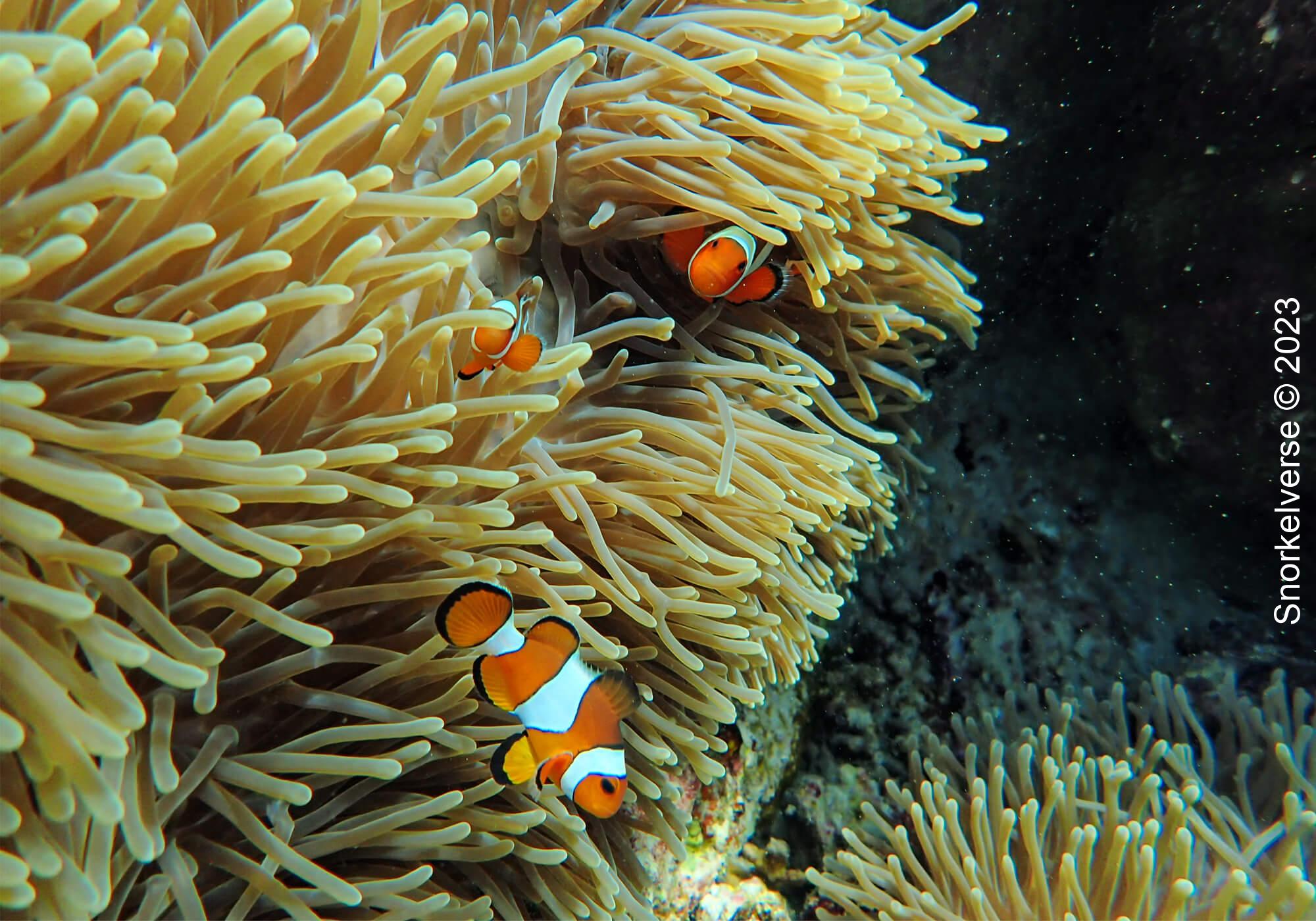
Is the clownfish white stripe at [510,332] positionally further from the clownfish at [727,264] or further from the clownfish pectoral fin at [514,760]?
the clownfish pectoral fin at [514,760]

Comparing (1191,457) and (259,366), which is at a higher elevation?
(1191,457)

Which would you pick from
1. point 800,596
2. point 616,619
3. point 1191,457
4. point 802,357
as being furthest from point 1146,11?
point 616,619

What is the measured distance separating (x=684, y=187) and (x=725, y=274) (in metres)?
0.17

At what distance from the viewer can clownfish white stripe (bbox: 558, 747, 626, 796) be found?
1063 millimetres

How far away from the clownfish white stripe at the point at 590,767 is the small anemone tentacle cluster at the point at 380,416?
0.62 ft

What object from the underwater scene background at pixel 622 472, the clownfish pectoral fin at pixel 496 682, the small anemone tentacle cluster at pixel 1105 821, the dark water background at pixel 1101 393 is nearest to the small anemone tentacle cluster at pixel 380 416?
the underwater scene background at pixel 622 472

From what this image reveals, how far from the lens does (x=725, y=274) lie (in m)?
1.44

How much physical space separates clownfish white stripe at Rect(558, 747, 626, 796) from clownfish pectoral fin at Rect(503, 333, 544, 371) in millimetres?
575

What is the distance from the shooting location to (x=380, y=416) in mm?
1114

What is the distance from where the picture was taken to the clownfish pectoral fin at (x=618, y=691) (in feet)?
3.63

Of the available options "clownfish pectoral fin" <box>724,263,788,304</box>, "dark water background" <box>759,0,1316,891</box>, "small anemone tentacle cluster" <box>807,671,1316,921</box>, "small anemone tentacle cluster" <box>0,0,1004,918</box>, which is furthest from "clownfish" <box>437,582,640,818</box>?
"dark water background" <box>759,0,1316,891</box>

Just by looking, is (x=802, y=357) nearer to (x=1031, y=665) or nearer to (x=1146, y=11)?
(x=1031, y=665)

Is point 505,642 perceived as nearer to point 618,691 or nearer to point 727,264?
point 618,691

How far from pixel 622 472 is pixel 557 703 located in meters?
0.49
